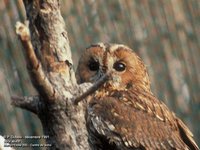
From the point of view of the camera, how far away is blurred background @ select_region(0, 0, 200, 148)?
6418 mm

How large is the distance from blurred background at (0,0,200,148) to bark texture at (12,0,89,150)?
318 cm

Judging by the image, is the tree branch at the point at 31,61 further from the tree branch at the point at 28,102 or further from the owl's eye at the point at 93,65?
the owl's eye at the point at 93,65

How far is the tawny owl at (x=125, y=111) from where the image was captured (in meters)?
4.03

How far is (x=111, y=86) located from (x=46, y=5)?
1.26 metres

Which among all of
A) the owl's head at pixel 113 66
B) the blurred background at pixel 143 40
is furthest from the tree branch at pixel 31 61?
the blurred background at pixel 143 40

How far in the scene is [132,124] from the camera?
13.5 ft

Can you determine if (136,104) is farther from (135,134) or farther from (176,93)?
(176,93)

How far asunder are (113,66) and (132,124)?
11.9 inches

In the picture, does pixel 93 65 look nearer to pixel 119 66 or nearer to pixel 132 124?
pixel 119 66

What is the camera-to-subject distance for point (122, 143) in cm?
401

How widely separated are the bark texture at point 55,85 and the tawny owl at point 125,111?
2.66 ft

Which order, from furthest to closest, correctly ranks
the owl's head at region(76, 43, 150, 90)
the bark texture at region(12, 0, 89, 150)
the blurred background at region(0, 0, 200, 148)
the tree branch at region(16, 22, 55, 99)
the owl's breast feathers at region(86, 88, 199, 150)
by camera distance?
the blurred background at region(0, 0, 200, 148), the owl's head at region(76, 43, 150, 90), the owl's breast feathers at region(86, 88, 199, 150), the bark texture at region(12, 0, 89, 150), the tree branch at region(16, 22, 55, 99)

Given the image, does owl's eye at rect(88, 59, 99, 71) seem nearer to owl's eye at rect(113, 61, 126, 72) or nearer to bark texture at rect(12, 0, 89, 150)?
owl's eye at rect(113, 61, 126, 72)

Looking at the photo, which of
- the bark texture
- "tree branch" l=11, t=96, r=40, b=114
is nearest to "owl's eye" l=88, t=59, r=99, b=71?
the bark texture
